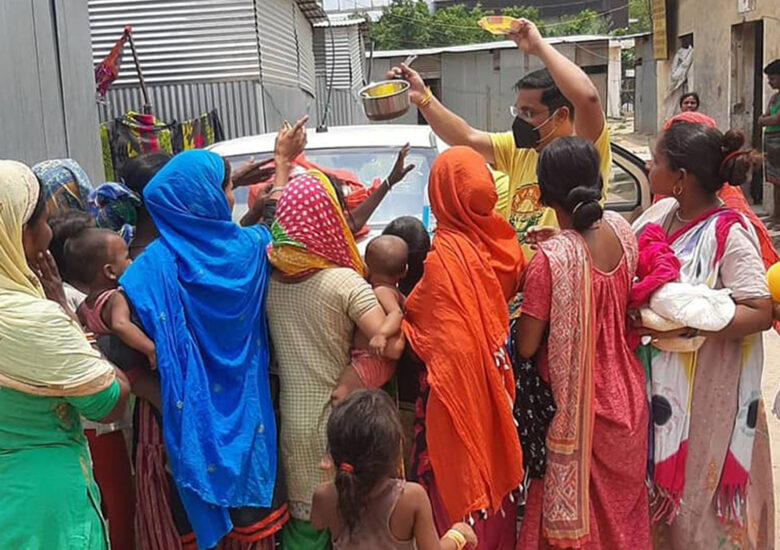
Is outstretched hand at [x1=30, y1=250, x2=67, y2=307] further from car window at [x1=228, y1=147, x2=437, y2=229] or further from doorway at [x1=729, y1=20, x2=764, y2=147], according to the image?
doorway at [x1=729, y1=20, x2=764, y2=147]

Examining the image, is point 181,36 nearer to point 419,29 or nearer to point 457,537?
point 457,537

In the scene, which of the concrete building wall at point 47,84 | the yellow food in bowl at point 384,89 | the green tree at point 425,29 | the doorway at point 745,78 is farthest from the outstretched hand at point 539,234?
the green tree at point 425,29

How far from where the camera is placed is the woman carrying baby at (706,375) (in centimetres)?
268

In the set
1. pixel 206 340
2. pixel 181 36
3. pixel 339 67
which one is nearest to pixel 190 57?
pixel 181 36

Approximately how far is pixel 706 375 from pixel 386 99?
75.6 inches

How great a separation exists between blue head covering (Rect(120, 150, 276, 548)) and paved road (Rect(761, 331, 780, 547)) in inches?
100

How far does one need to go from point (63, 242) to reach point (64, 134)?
158 inches

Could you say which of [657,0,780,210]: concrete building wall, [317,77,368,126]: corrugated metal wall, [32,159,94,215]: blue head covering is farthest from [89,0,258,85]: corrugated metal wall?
[317,77,368,126]: corrugated metal wall

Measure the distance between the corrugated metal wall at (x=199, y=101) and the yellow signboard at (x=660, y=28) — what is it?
27.2ft

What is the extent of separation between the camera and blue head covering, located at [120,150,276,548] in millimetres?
2365

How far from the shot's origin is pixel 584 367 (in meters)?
2.58

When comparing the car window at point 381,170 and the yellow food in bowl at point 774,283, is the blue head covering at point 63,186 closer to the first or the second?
the car window at point 381,170

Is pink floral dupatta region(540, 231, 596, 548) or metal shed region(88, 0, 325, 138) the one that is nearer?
pink floral dupatta region(540, 231, 596, 548)

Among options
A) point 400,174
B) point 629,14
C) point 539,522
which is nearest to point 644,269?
point 539,522
